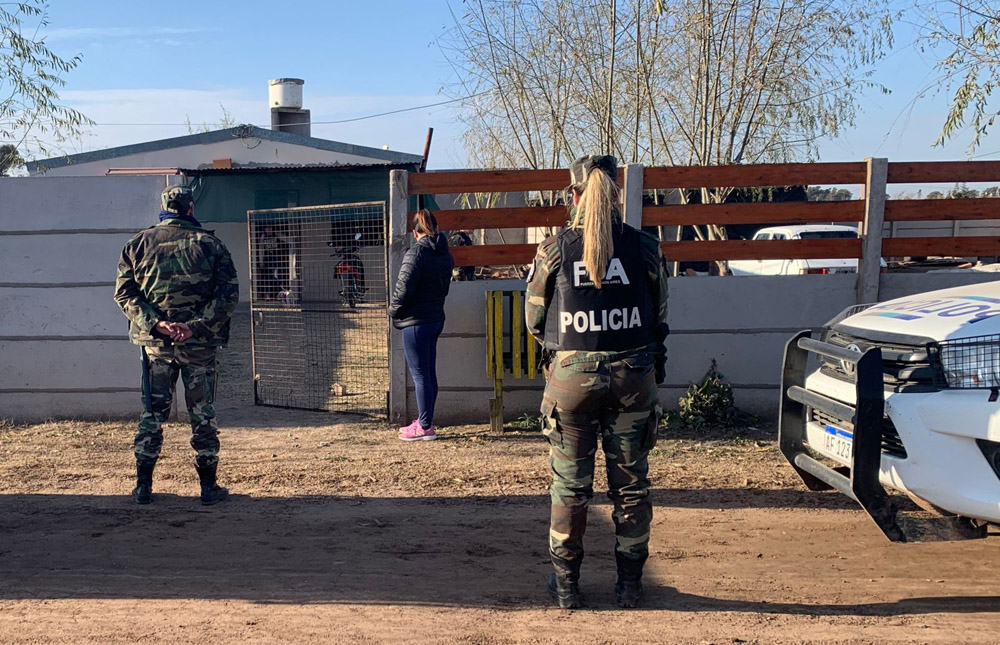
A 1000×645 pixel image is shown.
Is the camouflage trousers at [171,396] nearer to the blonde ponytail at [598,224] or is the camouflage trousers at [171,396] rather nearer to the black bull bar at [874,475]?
the blonde ponytail at [598,224]

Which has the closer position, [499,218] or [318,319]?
[499,218]

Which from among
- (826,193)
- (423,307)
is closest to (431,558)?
(423,307)

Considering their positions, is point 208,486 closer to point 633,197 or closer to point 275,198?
point 633,197

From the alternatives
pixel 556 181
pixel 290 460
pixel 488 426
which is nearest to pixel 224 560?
pixel 290 460

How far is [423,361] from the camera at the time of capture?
6.89 metres

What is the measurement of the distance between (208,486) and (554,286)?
9.86 feet

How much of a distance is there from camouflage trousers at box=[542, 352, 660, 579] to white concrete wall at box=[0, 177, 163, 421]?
5191 mm

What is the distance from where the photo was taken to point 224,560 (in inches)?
175

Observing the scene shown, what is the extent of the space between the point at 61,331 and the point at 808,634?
6763 millimetres

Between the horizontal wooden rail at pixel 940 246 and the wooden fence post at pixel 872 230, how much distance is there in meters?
0.14

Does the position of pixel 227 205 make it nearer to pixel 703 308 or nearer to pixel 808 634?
pixel 703 308

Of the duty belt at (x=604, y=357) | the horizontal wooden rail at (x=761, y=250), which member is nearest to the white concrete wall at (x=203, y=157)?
the horizontal wooden rail at (x=761, y=250)

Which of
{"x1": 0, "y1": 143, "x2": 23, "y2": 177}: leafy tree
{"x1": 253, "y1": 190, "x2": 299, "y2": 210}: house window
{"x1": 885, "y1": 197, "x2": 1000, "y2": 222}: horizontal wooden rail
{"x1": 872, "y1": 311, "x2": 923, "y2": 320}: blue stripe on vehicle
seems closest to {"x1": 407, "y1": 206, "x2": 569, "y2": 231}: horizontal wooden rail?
{"x1": 885, "y1": 197, "x2": 1000, "y2": 222}: horizontal wooden rail

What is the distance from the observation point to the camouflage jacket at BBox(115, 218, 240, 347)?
5.25m
